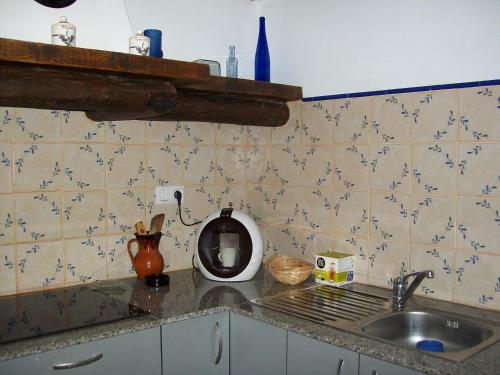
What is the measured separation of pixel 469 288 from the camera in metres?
1.87

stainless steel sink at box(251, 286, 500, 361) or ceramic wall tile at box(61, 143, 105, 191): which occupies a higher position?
ceramic wall tile at box(61, 143, 105, 191)

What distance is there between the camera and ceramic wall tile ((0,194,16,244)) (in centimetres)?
194

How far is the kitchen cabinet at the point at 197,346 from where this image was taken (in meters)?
1.79

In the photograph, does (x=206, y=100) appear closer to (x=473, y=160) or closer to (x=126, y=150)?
(x=126, y=150)

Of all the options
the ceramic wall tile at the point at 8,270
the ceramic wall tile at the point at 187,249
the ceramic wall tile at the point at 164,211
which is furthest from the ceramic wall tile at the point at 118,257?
the ceramic wall tile at the point at 8,270

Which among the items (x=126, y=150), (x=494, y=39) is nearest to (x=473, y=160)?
(x=494, y=39)

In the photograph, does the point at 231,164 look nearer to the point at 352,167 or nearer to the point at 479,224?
the point at 352,167

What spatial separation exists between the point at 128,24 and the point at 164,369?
1.35m

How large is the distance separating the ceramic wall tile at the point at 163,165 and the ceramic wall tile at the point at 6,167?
564mm

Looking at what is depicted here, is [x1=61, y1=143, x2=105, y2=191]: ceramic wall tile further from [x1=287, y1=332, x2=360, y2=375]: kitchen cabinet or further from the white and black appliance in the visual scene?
[x1=287, y1=332, x2=360, y2=375]: kitchen cabinet

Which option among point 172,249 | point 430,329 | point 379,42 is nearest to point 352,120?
point 379,42

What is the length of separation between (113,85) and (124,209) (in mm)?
707

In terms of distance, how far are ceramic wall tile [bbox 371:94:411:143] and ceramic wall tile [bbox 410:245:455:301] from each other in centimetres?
42

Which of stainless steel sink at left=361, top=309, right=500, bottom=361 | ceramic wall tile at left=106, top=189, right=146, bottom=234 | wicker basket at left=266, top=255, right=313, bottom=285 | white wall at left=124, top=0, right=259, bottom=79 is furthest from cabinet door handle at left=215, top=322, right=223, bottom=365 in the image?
white wall at left=124, top=0, right=259, bottom=79
